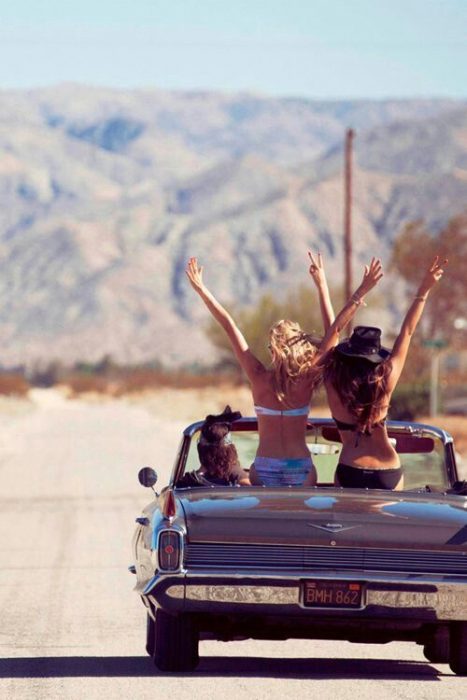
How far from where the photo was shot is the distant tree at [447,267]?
2862 inches

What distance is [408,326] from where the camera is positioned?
896 cm

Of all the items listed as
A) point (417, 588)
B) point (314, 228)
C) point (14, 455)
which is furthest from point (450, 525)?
point (314, 228)

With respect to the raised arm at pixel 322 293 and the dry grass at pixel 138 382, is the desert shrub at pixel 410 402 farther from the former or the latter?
the raised arm at pixel 322 293

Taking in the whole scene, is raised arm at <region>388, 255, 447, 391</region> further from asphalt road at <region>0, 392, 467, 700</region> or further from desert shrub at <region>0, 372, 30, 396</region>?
desert shrub at <region>0, 372, 30, 396</region>

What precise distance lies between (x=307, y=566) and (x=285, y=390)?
1058mm

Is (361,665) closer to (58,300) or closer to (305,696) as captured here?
(305,696)

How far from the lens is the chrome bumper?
817 cm

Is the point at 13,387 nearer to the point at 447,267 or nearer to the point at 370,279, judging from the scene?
the point at 447,267

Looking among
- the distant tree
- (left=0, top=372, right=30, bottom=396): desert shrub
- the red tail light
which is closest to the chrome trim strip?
the red tail light

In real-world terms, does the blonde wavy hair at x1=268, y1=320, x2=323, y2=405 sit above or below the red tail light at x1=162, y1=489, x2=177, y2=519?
above

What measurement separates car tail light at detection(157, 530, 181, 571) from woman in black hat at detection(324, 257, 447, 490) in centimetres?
110

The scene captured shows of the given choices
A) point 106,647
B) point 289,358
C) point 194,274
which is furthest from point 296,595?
point 106,647

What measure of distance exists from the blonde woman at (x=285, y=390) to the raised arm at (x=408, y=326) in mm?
293

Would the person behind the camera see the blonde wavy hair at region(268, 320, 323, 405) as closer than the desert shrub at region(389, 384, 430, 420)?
Yes
